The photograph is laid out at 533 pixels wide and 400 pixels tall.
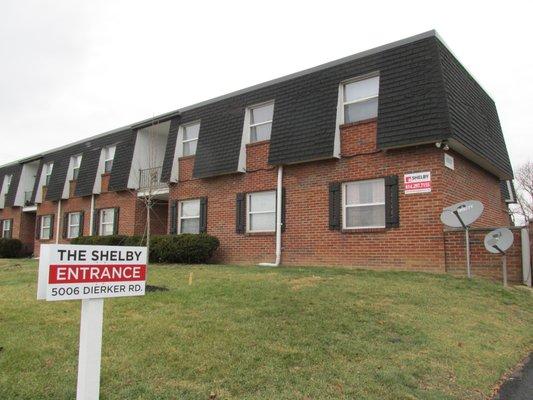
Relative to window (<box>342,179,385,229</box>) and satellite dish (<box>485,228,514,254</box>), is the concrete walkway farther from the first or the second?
window (<box>342,179,385,229</box>)

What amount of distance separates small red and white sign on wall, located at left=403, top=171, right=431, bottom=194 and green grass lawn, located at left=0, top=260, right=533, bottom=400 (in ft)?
10.9

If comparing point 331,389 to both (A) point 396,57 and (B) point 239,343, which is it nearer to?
(B) point 239,343

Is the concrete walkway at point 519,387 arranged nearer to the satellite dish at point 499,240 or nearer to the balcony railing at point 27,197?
the satellite dish at point 499,240

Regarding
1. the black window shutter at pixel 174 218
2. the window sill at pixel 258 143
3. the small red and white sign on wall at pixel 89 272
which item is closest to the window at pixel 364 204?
the window sill at pixel 258 143

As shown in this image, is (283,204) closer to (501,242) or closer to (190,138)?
(190,138)

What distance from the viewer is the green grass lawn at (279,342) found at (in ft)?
15.5

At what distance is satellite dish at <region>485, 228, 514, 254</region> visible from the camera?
35.0 ft

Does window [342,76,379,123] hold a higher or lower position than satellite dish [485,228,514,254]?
higher

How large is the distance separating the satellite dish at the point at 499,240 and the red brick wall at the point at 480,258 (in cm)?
39

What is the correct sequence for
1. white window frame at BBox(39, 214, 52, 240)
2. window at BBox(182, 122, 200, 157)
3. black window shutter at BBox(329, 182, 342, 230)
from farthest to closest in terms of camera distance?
white window frame at BBox(39, 214, 52, 240), window at BBox(182, 122, 200, 157), black window shutter at BBox(329, 182, 342, 230)

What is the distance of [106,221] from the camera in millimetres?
22391

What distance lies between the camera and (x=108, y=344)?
226 inches

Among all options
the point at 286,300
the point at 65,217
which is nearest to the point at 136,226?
the point at 65,217

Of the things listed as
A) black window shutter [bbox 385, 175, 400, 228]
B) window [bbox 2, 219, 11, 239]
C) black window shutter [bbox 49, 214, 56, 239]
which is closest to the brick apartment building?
black window shutter [bbox 385, 175, 400, 228]
